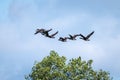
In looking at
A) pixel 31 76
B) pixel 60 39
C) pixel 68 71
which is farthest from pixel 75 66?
pixel 60 39

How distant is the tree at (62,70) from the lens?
321 ft

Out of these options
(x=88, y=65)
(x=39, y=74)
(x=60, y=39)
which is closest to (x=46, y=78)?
(x=39, y=74)

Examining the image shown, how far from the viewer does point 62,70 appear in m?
99.3

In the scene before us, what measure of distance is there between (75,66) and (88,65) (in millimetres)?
2390

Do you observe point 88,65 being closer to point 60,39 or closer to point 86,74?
point 86,74

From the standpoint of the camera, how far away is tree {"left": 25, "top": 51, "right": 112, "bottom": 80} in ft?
321

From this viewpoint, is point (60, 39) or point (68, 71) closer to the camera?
point (60, 39)

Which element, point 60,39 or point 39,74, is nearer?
point 60,39

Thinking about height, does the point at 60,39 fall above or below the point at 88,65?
below

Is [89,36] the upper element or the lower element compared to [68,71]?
lower

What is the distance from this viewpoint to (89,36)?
1993 inches

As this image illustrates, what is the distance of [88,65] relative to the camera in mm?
100000

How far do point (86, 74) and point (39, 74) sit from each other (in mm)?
7977

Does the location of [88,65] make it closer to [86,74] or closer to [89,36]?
[86,74]
